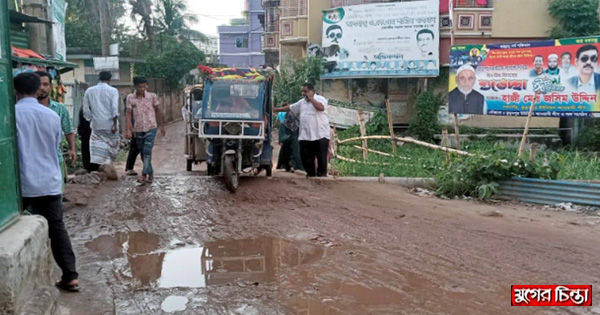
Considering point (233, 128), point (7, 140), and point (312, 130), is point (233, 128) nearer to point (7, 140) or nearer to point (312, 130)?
point (312, 130)

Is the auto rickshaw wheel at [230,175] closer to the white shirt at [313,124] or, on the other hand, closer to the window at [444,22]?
the white shirt at [313,124]

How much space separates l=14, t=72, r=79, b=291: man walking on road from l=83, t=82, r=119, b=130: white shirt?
451 cm

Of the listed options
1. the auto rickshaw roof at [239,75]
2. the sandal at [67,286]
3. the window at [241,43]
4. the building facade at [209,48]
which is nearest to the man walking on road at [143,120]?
the auto rickshaw roof at [239,75]

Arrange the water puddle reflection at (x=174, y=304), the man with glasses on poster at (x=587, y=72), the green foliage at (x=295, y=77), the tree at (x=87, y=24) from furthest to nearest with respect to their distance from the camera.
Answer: the tree at (x=87, y=24) < the green foliage at (x=295, y=77) < the man with glasses on poster at (x=587, y=72) < the water puddle reflection at (x=174, y=304)

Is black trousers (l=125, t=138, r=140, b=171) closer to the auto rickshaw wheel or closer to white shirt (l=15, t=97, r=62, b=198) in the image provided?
the auto rickshaw wheel

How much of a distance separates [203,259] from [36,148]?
1.83 meters

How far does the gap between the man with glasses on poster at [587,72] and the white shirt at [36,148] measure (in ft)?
30.8

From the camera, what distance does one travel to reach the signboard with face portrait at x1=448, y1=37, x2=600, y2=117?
1017cm

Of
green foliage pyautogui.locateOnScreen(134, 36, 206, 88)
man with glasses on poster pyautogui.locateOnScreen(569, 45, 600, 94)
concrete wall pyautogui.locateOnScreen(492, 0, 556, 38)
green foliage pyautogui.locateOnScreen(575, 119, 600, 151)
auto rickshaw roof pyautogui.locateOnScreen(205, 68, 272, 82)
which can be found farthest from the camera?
green foliage pyautogui.locateOnScreen(134, 36, 206, 88)

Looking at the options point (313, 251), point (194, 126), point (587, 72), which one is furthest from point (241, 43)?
point (313, 251)

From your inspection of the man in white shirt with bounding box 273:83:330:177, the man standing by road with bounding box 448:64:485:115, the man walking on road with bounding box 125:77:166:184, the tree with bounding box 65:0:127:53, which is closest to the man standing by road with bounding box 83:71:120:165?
the man walking on road with bounding box 125:77:166:184

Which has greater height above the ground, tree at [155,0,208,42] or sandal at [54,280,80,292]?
tree at [155,0,208,42]

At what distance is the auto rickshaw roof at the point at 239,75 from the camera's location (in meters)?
8.45

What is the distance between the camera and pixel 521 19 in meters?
18.6
